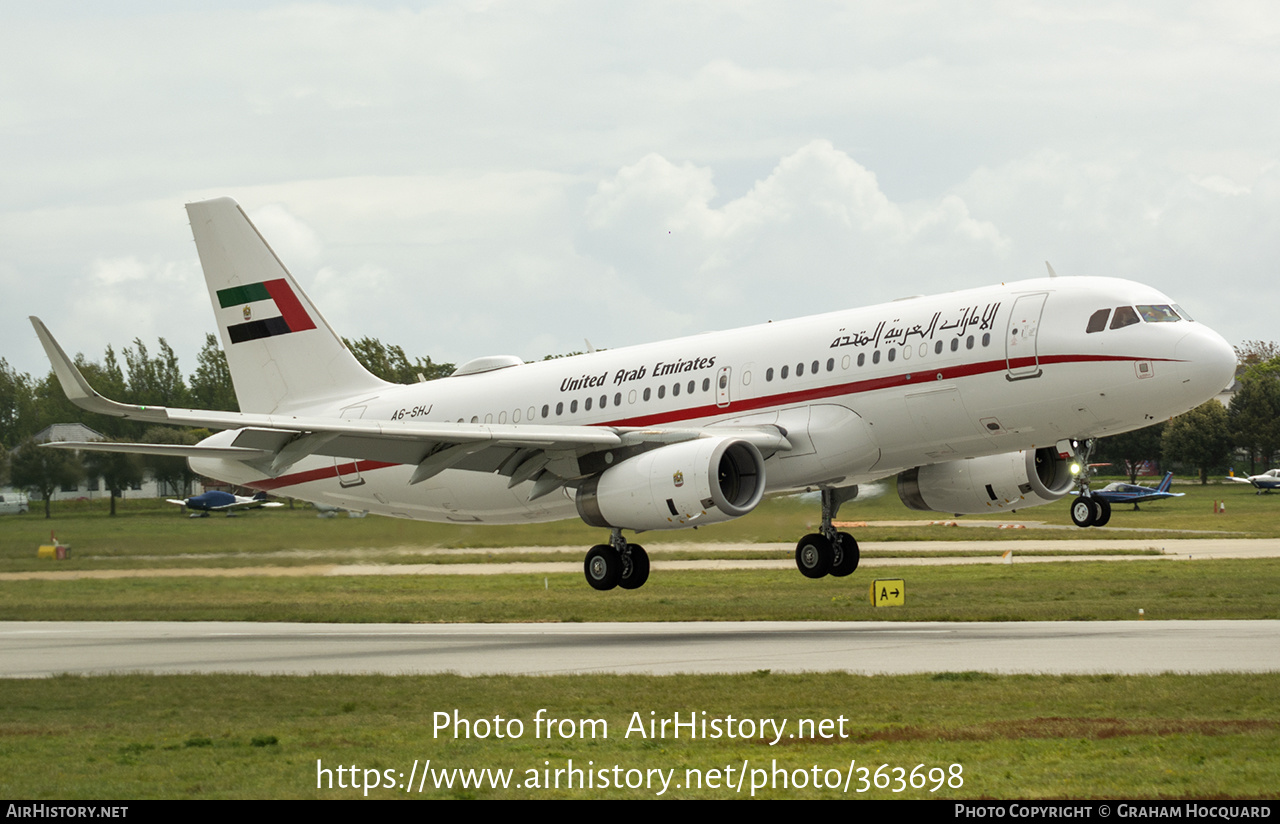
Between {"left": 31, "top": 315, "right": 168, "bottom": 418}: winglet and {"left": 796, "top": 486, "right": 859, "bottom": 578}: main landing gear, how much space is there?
15.4m

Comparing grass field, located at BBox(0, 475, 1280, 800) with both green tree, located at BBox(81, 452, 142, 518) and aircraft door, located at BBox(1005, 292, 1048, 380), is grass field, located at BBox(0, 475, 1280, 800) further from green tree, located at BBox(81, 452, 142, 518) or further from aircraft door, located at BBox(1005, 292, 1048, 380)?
aircraft door, located at BBox(1005, 292, 1048, 380)

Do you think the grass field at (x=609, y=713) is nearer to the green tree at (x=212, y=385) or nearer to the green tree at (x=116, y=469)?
the green tree at (x=116, y=469)

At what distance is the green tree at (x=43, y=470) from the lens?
3684 cm

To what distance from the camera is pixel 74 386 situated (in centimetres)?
2492

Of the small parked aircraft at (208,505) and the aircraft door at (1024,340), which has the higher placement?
the aircraft door at (1024,340)

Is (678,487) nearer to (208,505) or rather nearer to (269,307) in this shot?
(269,307)

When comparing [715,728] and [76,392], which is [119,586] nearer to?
[76,392]

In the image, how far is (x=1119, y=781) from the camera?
13.5 metres

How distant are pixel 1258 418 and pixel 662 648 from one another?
97.5 m

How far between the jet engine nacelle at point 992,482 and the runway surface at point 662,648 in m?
3.00

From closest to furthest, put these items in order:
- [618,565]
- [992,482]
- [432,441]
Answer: [432,441], [618,565], [992,482]

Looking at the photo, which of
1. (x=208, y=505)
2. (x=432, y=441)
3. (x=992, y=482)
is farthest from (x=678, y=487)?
(x=208, y=505)

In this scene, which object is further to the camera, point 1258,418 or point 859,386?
point 1258,418

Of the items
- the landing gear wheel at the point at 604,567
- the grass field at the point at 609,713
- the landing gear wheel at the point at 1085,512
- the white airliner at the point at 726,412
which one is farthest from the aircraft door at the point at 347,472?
the landing gear wheel at the point at 1085,512
